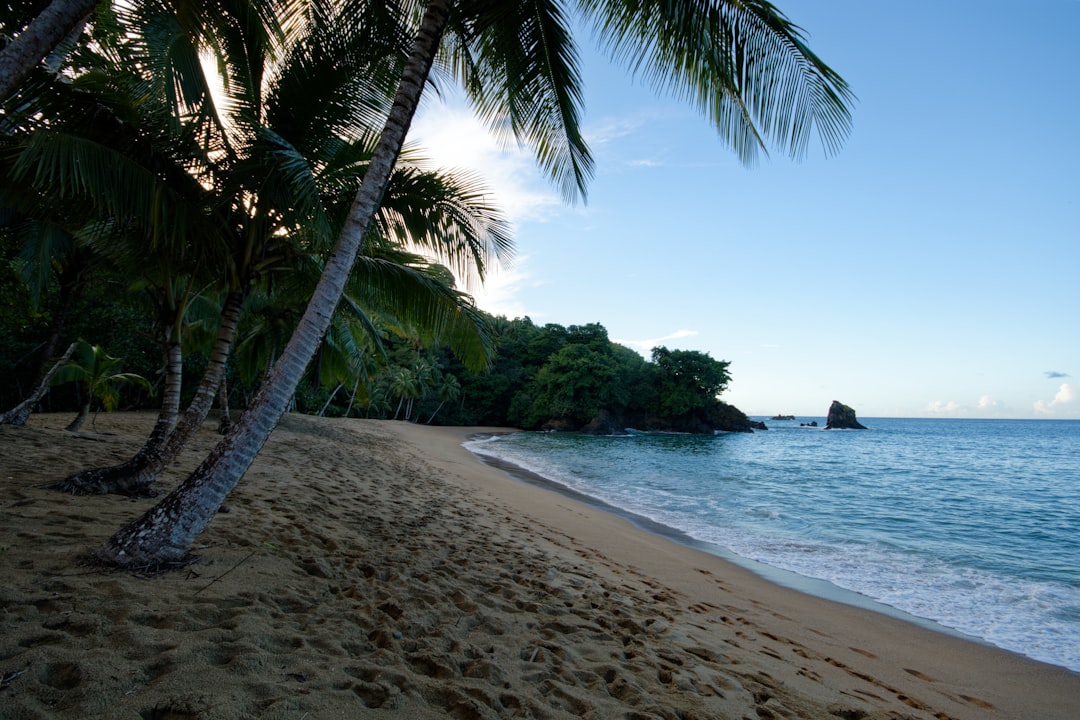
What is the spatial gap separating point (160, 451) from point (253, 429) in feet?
10.2

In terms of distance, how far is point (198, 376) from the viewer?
21.5 m

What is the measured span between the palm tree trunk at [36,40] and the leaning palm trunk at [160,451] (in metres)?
2.41

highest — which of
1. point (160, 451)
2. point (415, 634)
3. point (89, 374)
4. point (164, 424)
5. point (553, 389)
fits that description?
point (553, 389)

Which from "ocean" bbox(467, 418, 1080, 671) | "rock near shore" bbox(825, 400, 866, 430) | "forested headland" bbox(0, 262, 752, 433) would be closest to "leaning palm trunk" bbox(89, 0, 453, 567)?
"ocean" bbox(467, 418, 1080, 671)

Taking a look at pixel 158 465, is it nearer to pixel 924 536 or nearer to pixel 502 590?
pixel 502 590

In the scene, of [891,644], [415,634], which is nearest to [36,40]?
[415,634]

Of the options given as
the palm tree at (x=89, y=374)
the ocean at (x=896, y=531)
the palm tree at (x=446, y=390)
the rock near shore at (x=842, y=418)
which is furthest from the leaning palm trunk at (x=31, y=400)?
the rock near shore at (x=842, y=418)

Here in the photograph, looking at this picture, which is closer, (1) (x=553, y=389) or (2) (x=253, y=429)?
(2) (x=253, y=429)

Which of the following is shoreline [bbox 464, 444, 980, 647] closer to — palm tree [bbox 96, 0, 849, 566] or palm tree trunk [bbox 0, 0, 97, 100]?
palm tree [bbox 96, 0, 849, 566]

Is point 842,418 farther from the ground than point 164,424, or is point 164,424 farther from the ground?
point 842,418

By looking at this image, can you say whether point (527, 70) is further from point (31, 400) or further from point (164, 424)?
point (31, 400)

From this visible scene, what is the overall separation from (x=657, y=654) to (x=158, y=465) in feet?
17.5

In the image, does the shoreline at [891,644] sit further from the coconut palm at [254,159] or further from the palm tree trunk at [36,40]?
A: the palm tree trunk at [36,40]

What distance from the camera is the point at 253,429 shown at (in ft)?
11.1
